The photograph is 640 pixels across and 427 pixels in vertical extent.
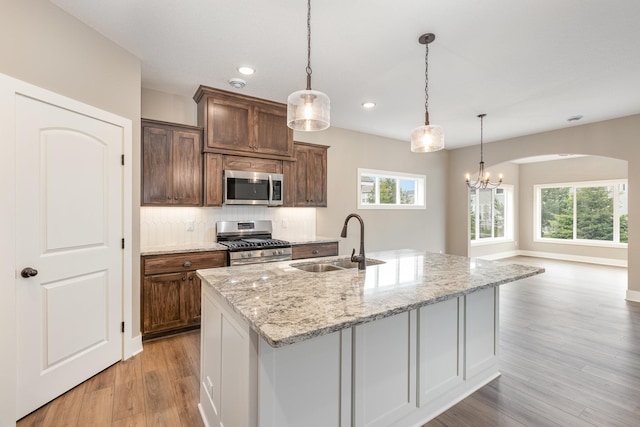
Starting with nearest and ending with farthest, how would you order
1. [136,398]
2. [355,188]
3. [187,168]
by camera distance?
[136,398], [187,168], [355,188]

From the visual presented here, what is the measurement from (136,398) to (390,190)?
518 cm

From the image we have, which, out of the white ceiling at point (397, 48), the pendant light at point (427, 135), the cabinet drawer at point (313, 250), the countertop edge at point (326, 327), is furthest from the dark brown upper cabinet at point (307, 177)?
the countertop edge at point (326, 327)

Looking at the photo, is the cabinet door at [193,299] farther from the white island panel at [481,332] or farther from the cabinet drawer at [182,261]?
the white island panel at [481,332]

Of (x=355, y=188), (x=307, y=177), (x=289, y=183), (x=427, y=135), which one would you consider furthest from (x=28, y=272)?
(x=355, y=188)

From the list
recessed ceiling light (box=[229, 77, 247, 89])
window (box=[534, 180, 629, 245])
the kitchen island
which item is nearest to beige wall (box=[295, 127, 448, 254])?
recessed ceiling light (box=[229, 77, 247, 89])

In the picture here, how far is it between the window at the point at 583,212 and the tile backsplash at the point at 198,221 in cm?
778

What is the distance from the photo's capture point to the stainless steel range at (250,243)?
A: 11.5ft

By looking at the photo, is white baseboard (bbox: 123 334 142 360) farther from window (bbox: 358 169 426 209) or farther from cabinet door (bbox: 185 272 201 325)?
window (bbox: 358 169 426 209)

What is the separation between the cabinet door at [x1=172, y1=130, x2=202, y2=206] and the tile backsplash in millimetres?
358

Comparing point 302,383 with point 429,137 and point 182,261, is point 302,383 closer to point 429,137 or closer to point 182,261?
point 429,137

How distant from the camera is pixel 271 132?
158 inches

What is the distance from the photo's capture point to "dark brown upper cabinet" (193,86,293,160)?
3.56 metres

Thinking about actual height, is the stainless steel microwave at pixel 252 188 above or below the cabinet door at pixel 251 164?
below

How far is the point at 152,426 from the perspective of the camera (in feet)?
6.22
